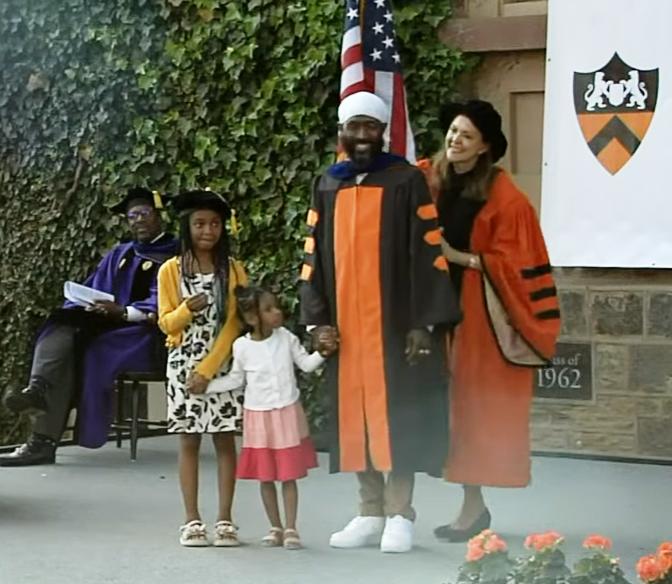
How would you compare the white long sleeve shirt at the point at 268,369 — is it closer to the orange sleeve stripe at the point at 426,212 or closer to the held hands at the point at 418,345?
the held hands at the point at 418,345

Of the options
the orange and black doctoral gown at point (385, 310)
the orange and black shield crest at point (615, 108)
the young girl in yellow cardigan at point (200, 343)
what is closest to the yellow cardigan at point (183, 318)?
the young girl in yellow cardigan at point (200, 343)

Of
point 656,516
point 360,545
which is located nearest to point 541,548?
point 360,545

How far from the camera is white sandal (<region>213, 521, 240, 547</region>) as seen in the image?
6.85 metres

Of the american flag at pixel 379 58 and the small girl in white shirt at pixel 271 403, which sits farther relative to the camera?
the american flag at pixel 379 58

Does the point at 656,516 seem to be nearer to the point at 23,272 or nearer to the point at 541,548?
the point at 541,548

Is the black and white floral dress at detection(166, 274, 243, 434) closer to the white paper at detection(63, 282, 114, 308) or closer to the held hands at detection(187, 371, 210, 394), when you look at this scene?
the held hands at detection(187, 371, 210, 394)

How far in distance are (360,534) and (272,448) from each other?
48 centimetres

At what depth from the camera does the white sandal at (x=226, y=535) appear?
22.5 ft

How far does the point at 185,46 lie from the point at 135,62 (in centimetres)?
41

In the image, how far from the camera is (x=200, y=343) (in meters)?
6.89

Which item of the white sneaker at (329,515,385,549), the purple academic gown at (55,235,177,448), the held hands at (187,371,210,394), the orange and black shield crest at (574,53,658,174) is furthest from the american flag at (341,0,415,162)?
the white sneaker at (329,515,385,549)

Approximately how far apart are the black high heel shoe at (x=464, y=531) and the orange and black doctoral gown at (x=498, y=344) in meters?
0.18

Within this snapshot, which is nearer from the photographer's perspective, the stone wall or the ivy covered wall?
the stone wall

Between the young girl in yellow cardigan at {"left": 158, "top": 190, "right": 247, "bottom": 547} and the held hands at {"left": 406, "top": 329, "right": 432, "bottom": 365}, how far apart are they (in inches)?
29.6
